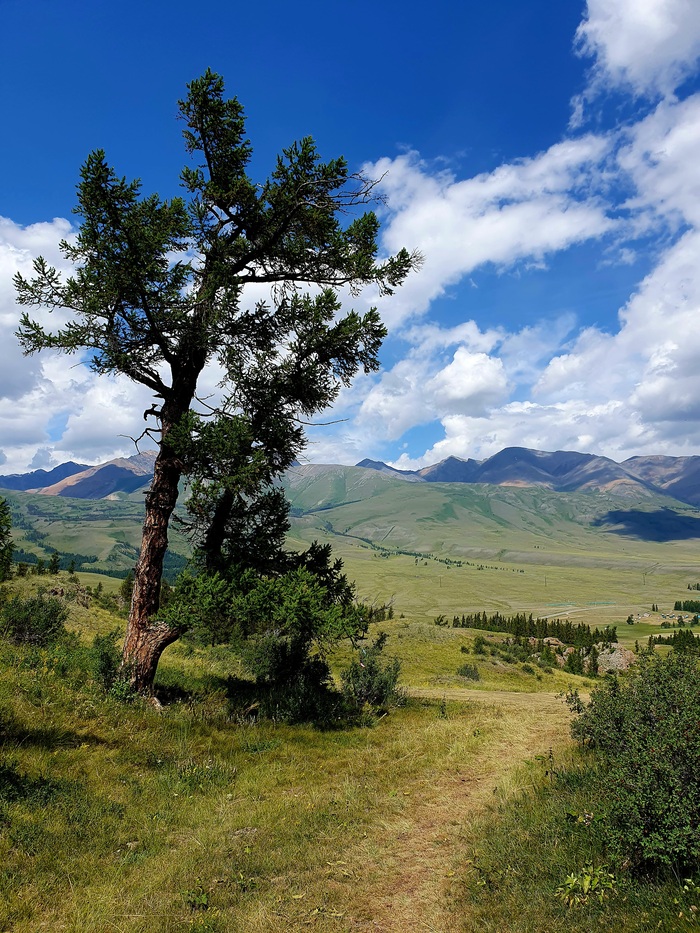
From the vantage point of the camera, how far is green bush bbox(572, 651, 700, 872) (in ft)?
17.3

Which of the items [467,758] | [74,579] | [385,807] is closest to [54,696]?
[385,807]

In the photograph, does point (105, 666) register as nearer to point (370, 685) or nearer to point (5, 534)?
point (5, 534)

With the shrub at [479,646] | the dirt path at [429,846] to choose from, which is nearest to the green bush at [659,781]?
the dirt path at [429,846]

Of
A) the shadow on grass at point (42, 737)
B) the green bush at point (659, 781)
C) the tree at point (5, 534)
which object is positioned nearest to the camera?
the green bush at point (659, 781)

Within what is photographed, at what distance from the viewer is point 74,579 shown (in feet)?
168

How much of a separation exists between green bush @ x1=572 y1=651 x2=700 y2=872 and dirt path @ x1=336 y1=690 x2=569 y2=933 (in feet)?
7.69

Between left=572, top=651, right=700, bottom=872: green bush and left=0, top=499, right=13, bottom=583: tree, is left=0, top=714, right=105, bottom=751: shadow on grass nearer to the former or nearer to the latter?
left=0, top=499, right=13, bottom=583: tree

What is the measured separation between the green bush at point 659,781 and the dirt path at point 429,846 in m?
2.34

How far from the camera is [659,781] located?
5.71 metres

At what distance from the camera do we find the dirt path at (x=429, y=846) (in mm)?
5781

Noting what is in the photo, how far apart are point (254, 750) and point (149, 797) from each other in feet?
10.3

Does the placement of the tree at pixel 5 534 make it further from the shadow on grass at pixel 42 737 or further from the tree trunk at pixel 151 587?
the tree trunk at pixel 151 587

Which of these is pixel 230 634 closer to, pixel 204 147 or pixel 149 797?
pixel 149 797

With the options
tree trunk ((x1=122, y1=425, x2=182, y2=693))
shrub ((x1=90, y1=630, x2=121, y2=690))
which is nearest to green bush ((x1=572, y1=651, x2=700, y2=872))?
tree trunk ((x1=122, y1=425, x2=182, y2=693))
